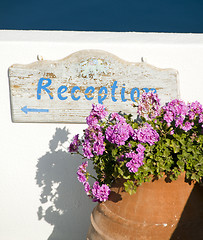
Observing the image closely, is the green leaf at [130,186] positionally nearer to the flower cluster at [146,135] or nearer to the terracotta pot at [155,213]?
the terracotta pot at [155,213]

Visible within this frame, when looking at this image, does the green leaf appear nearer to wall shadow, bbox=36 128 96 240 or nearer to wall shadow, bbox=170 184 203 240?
wall shadow, bbox=170 184 203 240

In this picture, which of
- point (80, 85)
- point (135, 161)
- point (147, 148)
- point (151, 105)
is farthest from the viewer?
point (80, 85)

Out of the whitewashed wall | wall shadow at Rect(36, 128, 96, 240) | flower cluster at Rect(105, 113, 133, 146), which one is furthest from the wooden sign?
flower cluster at Rect(105, 113, 133, 146)

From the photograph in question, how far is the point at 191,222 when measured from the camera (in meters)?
1.58

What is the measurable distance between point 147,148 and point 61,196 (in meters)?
1.21

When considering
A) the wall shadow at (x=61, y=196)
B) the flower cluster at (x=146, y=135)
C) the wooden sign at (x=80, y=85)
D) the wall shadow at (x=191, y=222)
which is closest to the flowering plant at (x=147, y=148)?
the flower cluster at (x=146, y=135)

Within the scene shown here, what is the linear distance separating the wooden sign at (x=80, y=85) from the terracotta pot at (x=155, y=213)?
953mm

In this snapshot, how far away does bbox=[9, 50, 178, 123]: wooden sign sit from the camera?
2.46 meters

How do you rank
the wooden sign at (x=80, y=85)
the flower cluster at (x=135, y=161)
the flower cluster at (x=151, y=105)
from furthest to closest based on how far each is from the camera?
the wooden sign at (x=80, y=85)
the flower cluster at (x=151, y=105)
the flower cluster at (x=135, y=161)

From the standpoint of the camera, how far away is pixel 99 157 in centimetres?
184

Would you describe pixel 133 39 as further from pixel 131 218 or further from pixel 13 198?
pixel 13 198

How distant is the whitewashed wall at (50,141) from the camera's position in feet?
8.32

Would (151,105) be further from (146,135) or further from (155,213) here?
(155,213)

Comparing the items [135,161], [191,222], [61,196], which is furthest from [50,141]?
[191,222]
